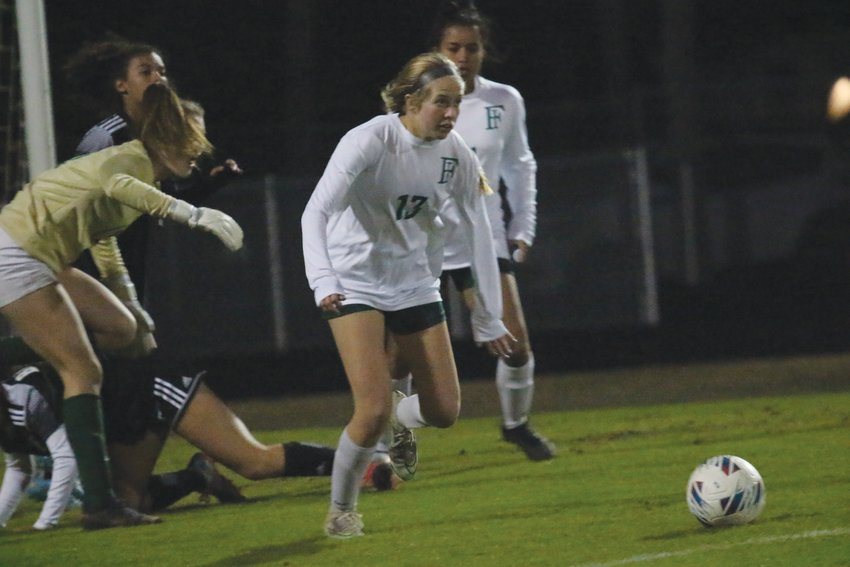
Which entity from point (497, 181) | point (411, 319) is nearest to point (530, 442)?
point (497, 181)

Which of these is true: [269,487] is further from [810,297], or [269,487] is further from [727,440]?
[810,297]

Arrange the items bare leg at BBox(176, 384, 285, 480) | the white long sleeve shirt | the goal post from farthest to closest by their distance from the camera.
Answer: the goal post
bare leg at BBox(176, 384, 285, 480)
the white long sleeve shirt

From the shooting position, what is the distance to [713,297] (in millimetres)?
21875

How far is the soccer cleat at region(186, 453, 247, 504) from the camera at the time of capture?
25.4 feet

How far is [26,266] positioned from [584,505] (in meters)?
2.41

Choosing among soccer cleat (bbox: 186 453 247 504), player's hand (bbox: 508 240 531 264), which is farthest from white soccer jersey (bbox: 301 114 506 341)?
player's hand (bbox: 508 240 531 264)

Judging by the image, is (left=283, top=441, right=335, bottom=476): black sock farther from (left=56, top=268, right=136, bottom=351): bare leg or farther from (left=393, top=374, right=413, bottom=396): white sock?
(left=56, top=268, right=136, bottom=351): bare leg

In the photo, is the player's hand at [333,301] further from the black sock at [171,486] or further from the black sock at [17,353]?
the black sock at [17,353]

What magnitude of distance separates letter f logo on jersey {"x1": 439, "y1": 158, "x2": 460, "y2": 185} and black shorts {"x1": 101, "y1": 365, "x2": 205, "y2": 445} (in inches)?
67.7

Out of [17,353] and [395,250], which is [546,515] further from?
[17,353]

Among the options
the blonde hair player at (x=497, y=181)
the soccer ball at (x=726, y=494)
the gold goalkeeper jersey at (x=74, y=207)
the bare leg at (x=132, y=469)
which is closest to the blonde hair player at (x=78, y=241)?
the gold goalkeeper jersey at (x=74, y=207)

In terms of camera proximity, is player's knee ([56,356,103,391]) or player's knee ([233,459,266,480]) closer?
player's knee ([56,356,103,391])

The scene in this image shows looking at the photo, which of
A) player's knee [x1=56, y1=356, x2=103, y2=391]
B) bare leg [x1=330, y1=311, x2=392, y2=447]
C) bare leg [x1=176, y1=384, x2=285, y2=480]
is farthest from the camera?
bare leg [x1=176, y1=384, x2=285, y2=480]

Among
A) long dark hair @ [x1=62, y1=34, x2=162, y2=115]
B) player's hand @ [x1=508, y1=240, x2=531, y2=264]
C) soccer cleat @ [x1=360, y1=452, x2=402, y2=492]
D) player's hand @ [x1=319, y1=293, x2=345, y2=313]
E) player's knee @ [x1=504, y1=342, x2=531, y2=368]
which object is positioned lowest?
soccer cleat @ [x1=360, y1=452, x2=402, y2=492]
